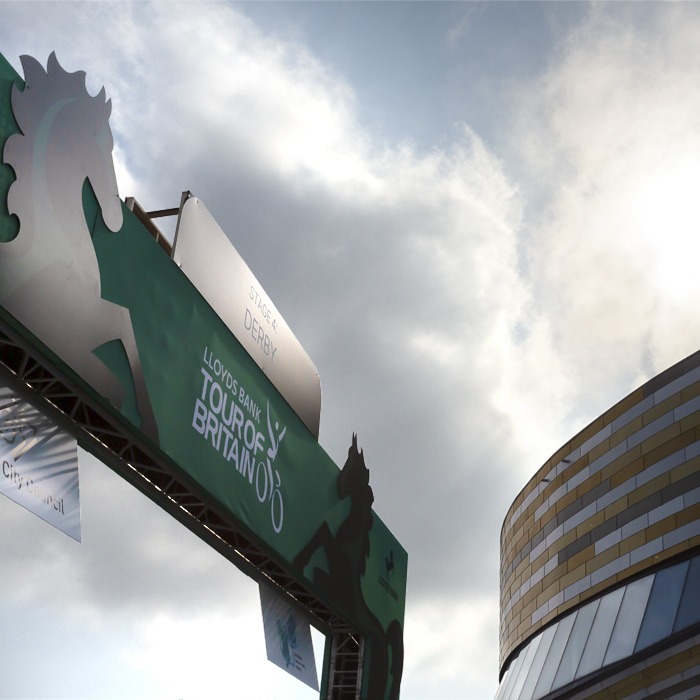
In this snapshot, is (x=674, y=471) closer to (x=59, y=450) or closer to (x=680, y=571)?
(x=680, y=571)

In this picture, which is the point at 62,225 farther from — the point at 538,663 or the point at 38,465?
the point at 538,663

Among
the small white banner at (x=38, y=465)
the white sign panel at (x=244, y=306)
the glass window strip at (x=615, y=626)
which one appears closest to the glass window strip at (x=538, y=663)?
the glass window strip at (x=615, y=626)

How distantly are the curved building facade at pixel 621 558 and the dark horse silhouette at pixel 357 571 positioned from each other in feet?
16.7

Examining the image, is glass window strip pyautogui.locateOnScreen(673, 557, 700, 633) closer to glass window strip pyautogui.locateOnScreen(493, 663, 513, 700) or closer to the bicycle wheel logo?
the bicycle wheel logo

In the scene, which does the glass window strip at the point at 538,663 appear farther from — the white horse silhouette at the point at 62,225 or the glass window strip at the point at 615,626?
the white horse silhouette at the point at 62,225

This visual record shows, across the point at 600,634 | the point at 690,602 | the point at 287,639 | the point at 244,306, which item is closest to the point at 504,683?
the point at 600,634

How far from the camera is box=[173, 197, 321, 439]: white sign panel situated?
49.4 ft

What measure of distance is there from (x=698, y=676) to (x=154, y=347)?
14973 millimetres

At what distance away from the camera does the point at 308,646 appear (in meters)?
18.9

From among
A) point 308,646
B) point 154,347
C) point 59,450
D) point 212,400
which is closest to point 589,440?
point 308,646

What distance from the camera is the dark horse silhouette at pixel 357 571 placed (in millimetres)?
19234

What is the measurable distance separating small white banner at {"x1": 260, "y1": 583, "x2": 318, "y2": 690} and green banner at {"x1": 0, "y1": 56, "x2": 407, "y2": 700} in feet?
3.38

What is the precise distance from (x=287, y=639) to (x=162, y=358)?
8.44 m

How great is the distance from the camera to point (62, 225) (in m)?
11.2
